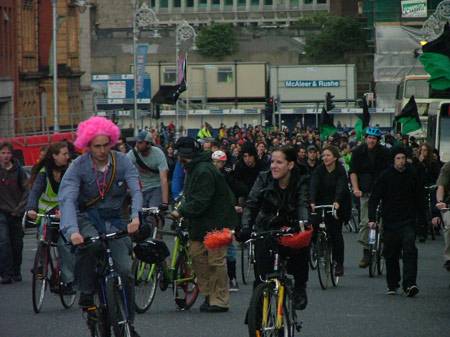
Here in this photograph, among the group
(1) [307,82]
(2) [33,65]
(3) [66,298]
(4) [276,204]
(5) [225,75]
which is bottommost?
(1) [307,82]

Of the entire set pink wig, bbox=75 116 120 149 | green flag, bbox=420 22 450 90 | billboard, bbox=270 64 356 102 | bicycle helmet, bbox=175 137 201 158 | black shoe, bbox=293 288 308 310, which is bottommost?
billboard, bbox=270 64 356 102

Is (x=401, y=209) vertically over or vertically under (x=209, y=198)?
under

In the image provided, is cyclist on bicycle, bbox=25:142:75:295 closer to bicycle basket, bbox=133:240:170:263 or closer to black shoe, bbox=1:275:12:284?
black shoe, bbox=1:275:12:284

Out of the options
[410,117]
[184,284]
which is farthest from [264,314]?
[410,117]

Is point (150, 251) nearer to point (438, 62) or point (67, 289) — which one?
point (67, 289)

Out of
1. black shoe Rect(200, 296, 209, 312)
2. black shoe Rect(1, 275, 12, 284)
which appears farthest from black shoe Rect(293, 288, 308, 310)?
black shoe Rect(1, 275, 12, 284)

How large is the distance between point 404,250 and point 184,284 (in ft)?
7.84

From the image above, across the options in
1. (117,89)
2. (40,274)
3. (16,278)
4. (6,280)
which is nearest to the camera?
(40,274)

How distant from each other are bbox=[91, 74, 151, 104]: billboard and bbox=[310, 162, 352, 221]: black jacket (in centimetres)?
4708

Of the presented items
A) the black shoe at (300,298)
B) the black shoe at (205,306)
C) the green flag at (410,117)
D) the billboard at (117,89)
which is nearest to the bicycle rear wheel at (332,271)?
the black shoe at (205,306)

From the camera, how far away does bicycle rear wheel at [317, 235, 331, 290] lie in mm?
16922

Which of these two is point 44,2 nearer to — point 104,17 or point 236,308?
point 236,308

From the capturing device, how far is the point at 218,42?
136 metres

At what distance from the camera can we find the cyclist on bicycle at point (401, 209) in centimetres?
1565
